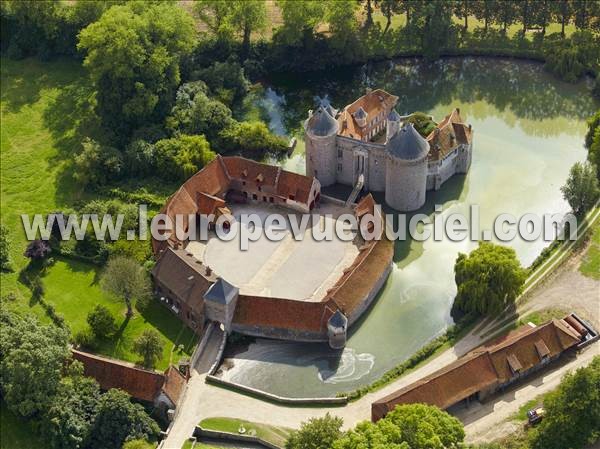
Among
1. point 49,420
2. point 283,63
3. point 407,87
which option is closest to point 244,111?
point 283,63

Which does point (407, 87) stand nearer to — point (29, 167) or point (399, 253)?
point (399, 253)

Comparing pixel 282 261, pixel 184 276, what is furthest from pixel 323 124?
pixel 184 276

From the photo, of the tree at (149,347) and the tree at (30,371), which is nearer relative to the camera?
the tree at (30,371)

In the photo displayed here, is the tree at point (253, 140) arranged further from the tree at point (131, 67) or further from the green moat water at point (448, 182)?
the tree at point (131, 67)

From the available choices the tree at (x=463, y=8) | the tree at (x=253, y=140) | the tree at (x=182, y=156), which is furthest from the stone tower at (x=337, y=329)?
the tree at (x=463, y=8)

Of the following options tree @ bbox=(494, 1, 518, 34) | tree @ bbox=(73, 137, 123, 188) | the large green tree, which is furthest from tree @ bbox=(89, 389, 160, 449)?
tree @ bbox=(494, 1, 518, 34)

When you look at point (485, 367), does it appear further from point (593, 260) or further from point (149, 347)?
point (149, 347)

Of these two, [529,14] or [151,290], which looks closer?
[151,290]
